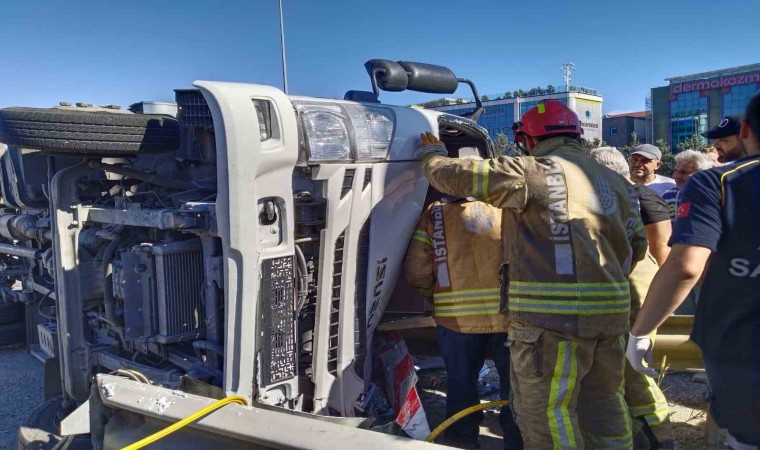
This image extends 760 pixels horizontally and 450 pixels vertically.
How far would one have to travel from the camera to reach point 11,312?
5020mm

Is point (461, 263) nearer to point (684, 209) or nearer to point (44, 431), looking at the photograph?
point (684, 209)

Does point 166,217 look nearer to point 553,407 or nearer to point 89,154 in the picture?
point 89,154

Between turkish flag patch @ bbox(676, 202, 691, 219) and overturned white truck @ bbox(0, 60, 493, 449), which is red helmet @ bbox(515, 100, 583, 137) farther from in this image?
turkish flag patch @ bbox(676, 202, 691, 219)

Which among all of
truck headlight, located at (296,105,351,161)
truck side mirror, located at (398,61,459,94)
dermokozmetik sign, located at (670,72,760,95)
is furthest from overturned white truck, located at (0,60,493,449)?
dermokozmetik sign, located at (670,72,760,95)

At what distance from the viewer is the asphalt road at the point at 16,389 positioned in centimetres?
363

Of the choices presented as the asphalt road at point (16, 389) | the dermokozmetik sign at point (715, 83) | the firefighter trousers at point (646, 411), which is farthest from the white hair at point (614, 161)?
the dermokozmetik sign at point (715, 83)

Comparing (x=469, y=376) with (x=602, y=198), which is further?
(x=469, y=376)

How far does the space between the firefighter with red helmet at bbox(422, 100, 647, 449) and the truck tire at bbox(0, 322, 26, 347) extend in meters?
3.97

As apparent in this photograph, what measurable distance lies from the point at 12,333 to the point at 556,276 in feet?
14.3

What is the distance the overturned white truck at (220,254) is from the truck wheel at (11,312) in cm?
148

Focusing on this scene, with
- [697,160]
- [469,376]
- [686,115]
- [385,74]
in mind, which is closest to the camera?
[469,376]

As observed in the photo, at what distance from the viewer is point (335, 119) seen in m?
3.00

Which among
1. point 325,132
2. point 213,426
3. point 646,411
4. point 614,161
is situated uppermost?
point 325,132

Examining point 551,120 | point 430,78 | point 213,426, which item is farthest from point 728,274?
point 430,78
